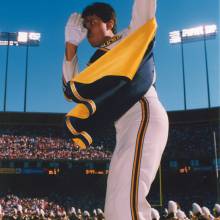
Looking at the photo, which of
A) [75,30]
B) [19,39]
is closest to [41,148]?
[19,39]

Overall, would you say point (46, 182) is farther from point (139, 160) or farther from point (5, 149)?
point (139, 160)

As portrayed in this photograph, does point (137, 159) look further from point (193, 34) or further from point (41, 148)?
point (193, 34)

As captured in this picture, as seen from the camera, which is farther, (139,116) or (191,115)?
(191,115)

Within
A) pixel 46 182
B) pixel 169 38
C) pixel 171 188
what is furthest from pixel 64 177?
pixel 169 38

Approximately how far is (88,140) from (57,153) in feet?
109

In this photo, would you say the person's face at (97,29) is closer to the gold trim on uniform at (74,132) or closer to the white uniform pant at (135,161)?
the white uniform pant at (135,161)

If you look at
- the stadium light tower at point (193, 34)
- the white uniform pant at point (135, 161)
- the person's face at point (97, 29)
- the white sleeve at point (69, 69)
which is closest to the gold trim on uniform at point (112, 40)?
the person's face at point (97, 29)

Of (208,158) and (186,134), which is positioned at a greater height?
(186,134)

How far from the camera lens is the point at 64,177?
34.8m

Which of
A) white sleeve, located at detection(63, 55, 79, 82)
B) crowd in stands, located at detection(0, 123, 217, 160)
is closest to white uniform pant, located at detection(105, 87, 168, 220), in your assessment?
white sleeve, located at detection(63, 55, 79, 82)

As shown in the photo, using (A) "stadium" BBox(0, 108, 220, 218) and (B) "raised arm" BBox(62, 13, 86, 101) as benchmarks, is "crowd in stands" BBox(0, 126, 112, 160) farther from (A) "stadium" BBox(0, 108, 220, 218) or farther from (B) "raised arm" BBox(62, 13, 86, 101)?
(B) "raised arm" BBox(62, 13, 86, 101)

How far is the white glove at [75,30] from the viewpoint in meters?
2.84

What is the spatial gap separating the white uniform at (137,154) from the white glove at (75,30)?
537mm

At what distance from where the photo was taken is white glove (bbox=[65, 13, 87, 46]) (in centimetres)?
284
